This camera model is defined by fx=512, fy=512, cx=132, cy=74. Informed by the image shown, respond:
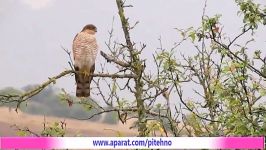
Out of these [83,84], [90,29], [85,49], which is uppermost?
[90,29]

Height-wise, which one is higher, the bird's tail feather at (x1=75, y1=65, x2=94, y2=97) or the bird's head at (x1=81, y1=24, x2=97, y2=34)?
the bird's head at (x1=81, y1=24, x2=97, y2=34)

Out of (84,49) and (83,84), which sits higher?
(84,49)

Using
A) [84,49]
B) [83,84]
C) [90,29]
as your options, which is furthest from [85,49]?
[83,84]

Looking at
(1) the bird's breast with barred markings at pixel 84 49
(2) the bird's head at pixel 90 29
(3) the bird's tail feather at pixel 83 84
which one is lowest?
(3) the bird's tail feather at pixel 83 84

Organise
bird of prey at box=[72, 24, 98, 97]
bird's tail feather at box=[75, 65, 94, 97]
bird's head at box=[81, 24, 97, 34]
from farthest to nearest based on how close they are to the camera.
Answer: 1. bird's head at box=[81, 24, 97, 34]
2. bird of prey at box=[72, 24, 98, 97]
3. bird's tail feather at box=[75, 65, 94, 97]

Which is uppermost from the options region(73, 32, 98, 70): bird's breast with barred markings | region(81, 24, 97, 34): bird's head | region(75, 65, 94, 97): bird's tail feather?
region(81, 24, 97, 34): bird's head

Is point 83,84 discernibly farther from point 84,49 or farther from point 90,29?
point 90,29

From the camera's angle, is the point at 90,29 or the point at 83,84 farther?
the point at 90,29

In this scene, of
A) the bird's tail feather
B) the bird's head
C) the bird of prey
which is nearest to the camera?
the bird's tail feather

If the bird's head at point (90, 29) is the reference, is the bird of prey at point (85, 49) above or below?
below

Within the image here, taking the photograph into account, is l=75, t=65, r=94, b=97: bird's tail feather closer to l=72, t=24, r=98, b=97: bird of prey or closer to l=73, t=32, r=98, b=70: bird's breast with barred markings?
l=72, t=24, r=98, b=97: bird of prey

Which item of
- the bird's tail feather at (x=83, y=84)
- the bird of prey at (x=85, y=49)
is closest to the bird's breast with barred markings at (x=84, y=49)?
the bird of prey at (x=85, y=49)

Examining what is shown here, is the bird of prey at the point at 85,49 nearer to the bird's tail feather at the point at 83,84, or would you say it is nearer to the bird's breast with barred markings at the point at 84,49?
the bird's breast with barred markings at the point at 84,49

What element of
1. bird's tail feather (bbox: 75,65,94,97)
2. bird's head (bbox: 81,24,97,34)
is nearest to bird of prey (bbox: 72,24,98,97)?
bird's head (bbox: 81,24,97,34)
